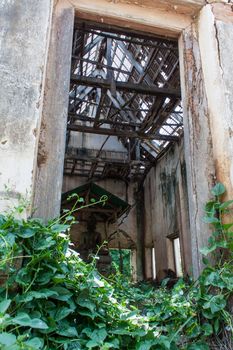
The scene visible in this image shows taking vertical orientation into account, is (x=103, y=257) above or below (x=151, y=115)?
below

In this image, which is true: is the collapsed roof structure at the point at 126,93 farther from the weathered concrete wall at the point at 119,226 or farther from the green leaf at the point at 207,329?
the green leaf at the point at 207,329

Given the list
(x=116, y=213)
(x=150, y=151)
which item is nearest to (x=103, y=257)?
(x=116, y=213)

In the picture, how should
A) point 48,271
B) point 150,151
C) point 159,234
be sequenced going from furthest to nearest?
point 150,151 → point 159,234 → point 48,271

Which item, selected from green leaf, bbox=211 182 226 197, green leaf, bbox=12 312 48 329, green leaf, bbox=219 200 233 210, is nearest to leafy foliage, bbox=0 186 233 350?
green leaf, bbox=12 312 48 329

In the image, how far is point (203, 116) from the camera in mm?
2598

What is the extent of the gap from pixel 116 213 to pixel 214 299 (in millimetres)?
8872

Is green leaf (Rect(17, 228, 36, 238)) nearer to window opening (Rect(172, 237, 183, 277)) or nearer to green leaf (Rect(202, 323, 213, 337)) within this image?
green leaf (Rect(202, 323, 213, 337))

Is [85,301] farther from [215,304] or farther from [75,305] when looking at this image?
[215,304]

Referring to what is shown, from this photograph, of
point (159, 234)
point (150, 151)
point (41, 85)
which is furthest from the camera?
point (150, 151)

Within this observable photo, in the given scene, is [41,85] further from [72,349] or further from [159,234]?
[159,234]

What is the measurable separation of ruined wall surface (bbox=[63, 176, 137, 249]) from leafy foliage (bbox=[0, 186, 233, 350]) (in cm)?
972

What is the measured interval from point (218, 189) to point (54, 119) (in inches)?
49.3

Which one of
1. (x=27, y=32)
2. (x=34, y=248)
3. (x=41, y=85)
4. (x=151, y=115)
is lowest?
(x=34, y=248)

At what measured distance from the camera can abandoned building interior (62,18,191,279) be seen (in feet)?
22.6
